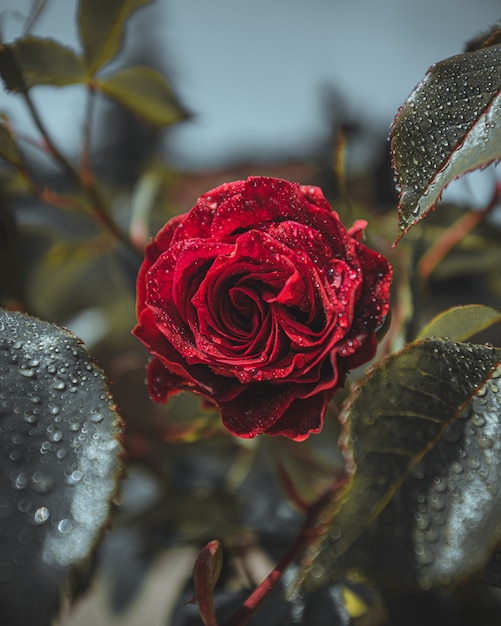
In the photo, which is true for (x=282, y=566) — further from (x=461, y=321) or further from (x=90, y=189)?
(x=90, y=189)

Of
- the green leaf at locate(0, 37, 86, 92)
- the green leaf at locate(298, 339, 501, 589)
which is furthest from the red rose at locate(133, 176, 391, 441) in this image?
the green leaf at locate(0, 37, 86, 92)

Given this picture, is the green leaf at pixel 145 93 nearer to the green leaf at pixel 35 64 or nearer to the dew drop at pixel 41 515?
the green leaf at pixel 35 64

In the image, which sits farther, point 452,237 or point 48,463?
point 452,237

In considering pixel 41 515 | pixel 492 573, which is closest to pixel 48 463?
pixel 41 515

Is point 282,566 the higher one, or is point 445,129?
point 445,129

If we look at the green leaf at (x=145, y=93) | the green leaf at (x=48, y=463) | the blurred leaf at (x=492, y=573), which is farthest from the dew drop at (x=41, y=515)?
the green leaf at (x=145, y=93)

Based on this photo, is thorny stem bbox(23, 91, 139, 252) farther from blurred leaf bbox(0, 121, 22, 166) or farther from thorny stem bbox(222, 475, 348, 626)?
thorny stem bbox(222, 475, 348, 626)
